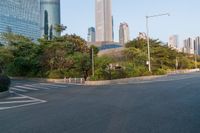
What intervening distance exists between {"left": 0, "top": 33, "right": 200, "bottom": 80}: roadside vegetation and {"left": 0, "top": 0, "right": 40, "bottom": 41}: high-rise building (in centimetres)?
2897

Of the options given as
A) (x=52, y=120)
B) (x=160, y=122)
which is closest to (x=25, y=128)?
(x=52, y=120)

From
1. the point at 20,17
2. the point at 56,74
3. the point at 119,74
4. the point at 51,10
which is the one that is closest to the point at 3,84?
the point at 119,74

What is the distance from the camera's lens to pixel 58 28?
64.6 metres

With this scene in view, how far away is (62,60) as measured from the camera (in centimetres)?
4781

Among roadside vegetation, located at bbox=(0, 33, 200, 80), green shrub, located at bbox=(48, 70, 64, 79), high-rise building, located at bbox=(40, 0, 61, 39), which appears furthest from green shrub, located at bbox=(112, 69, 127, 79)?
high-rise building, located at bbox=(40, 0, 61, 39)

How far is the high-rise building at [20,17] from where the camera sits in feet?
299

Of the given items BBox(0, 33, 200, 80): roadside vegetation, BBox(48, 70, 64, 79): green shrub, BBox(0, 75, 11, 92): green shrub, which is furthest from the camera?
BBox(48, 70, 64, 79): green shrub

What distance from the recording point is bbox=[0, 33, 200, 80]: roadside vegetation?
1742 inches

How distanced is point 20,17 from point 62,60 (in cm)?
5395

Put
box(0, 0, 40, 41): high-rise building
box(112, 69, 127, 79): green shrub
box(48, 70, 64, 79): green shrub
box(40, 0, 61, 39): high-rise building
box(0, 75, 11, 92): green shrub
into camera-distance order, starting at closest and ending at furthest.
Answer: box(0, 75, 11, 92): green shrub
box(112, 69, 127, 79): green shrub
box(48, 70, 64, 79): green shrub
box(0, 0, 40, 41): high-rise building
box(40, 0, 61, 39): high-rise building

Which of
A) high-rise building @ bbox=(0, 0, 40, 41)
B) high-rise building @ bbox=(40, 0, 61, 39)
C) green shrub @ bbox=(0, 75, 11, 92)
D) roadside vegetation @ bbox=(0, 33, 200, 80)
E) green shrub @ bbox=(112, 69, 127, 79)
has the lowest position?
green shrub @ bbox=(0, 75, 11, 92)

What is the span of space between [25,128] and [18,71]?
48306 millimetres

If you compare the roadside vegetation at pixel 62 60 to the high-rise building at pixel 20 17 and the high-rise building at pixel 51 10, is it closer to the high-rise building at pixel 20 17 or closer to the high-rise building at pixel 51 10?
the high-rise building at pixel 20 17

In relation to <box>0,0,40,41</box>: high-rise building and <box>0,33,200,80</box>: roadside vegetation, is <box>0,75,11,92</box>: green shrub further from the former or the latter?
<box>0,0,40,41</box>: high-rise building
